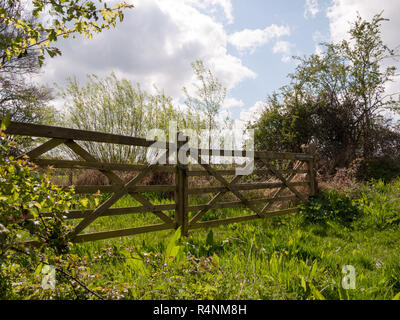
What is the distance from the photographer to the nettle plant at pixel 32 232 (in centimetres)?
192

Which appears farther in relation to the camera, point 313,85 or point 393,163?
point 313,85

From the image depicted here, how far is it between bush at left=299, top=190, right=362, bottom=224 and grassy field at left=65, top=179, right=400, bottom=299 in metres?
0.02

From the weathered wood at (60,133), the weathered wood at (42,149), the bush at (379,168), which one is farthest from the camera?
A: the bush at (379,168)

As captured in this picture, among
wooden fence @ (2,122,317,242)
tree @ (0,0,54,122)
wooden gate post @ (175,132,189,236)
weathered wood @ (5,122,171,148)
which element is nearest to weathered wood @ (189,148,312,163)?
wooden fence @ (2,122,317,242)

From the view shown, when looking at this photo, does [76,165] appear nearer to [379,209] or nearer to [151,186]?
[151,186]

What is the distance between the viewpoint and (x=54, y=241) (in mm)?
2316

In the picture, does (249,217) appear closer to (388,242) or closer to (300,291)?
(388,242)

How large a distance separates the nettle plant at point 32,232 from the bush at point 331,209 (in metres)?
4.92

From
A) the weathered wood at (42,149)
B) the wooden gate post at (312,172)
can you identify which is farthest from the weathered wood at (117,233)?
the wooden gate post at (312,172)

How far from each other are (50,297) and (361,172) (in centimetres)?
996

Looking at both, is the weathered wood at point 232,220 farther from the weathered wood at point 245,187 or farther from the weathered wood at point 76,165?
the weathered wood at point 76,165

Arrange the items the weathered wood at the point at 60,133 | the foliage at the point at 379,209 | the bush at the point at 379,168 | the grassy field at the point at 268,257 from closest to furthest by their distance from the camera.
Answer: the grassy field at the point at 268,257, the weathered wood at the point at 60,133, the foliage at the point at 379,209, the bush at the point at 379,168

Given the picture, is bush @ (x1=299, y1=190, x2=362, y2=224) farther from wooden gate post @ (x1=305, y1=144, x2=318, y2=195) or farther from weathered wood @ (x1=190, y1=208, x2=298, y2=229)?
wooden gate post @ (x1=305, y1=144, x2=318, y2=195)

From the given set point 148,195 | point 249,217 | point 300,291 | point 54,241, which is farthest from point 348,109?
point 54,241
